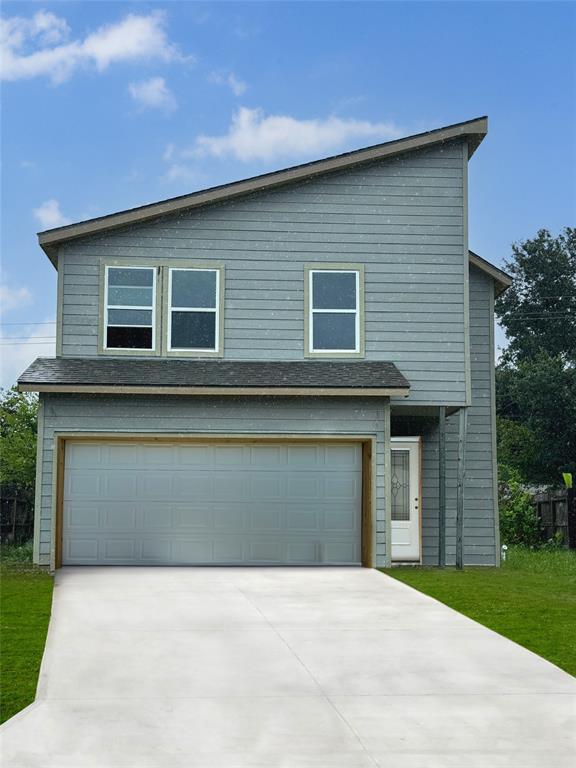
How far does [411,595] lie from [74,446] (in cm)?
630

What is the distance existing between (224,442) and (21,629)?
264 inches

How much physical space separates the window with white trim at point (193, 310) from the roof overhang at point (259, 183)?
1078 millimetres

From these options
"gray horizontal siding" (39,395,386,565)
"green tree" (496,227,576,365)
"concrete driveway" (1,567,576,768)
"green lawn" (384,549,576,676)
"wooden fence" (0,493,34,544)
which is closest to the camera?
"concrete driveway" (1,567,576,768)

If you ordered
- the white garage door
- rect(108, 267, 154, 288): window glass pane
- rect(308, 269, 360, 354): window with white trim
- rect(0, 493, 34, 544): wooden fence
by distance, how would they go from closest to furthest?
1. the white garage door
2. rect(108, 267, 154, 288): window glass pane
3. rect(308, 269, 360, 354): window with white trim
4. rect(0, 493, 34, 544): wooden fence

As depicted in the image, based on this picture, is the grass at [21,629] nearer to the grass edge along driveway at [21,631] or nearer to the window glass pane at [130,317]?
the grass edge along driveway at [21,631]

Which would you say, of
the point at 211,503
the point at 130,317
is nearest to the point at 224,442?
the point at 211,503

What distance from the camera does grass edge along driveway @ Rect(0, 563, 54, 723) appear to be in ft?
27.6

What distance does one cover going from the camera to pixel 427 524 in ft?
62.0

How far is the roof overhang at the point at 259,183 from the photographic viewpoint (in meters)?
17.3

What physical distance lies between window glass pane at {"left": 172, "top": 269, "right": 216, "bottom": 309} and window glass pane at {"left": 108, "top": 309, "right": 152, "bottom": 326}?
48 centimetres

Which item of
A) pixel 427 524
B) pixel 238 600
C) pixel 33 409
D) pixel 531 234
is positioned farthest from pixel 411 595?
pixel 531 234

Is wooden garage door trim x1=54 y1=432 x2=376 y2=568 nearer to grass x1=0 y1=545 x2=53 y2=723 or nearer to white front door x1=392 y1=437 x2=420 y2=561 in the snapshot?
grass x1=0 y1=545 x2=53 y2=723

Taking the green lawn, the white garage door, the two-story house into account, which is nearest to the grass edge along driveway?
the white garage door

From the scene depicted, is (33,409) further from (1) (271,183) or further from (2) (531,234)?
(2) (531,234)
